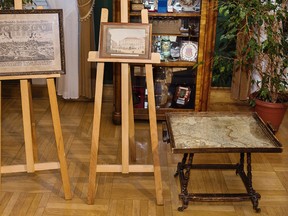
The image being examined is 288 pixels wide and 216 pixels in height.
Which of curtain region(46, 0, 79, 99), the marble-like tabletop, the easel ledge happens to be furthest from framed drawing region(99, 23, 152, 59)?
curtain region(46, 0, 79, 99)

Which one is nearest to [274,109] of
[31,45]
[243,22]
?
[243,22]

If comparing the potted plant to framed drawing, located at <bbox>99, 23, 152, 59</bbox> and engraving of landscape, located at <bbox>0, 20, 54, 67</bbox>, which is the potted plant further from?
engraving of landscape, located at <bbox>0, 20, 54, 67</bbox>

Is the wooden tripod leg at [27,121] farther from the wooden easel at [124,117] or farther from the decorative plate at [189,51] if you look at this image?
the decorative plate at [189,51]

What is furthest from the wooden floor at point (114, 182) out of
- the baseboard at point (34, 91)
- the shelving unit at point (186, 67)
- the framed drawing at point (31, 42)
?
the framed drawing at point (31, 42)

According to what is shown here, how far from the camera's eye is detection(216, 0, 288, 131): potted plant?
120 inches

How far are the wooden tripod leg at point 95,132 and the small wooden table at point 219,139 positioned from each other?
0.42 meters

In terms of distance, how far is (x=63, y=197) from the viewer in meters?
2.60

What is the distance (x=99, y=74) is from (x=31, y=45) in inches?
16.4

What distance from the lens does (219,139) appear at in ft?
7.74

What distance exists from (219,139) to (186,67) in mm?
1274

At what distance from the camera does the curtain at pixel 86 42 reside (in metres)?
3.75

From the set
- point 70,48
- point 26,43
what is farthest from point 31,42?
point 70,48

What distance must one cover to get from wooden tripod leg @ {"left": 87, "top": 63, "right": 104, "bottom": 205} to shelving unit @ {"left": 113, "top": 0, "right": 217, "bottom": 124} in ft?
3.57

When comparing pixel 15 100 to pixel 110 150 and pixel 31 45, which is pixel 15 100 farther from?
pixel 31 45
